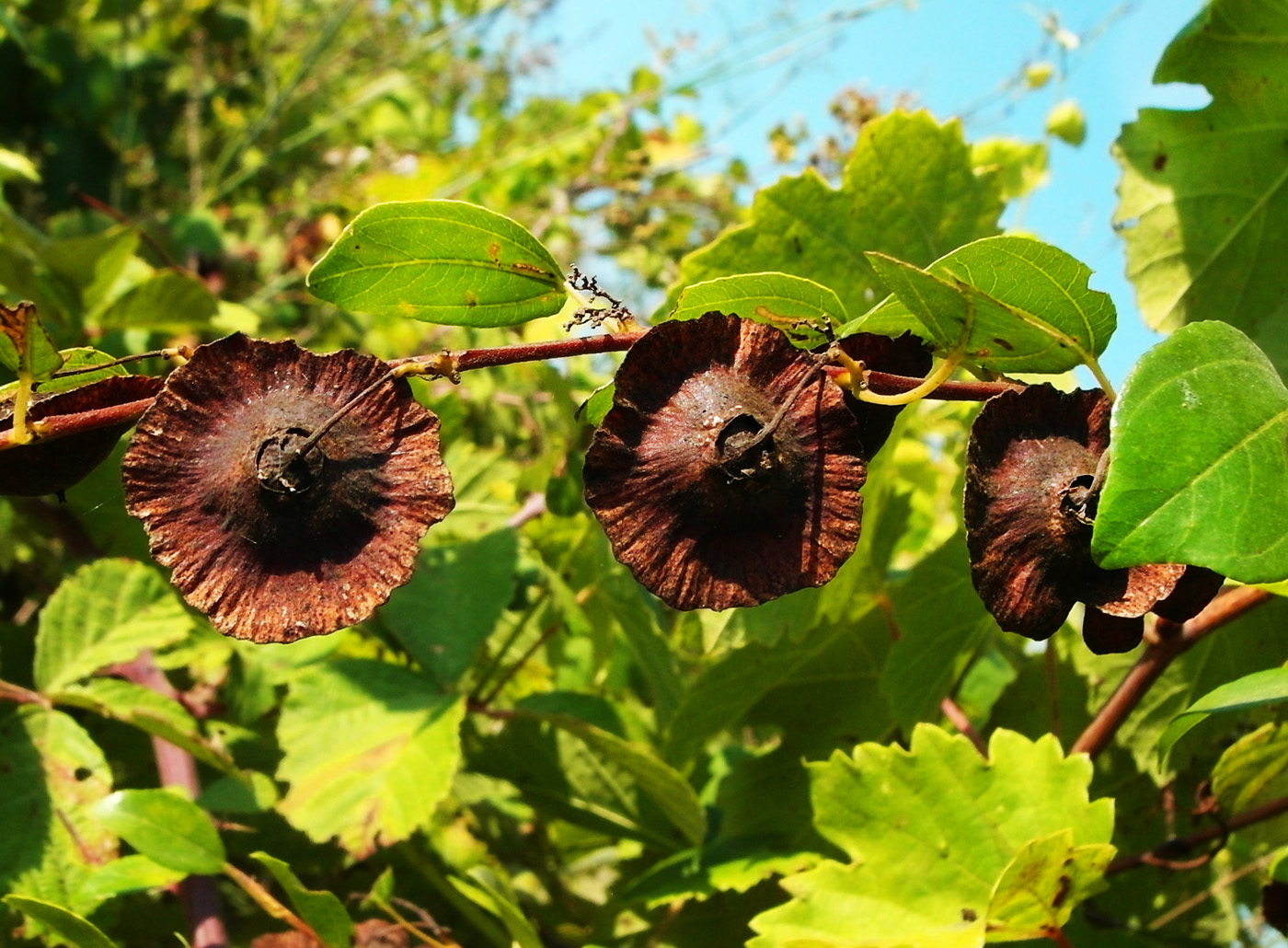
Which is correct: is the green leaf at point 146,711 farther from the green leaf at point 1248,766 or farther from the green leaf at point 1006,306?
the green leaf at point 1248,766

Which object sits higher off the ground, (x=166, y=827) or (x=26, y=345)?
(x=26, y=345)

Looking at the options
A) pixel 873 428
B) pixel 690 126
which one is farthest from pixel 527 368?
pixel 873 428

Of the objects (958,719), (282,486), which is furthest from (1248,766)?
(282,486)

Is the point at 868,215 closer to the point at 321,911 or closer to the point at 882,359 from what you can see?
the point at 882,359

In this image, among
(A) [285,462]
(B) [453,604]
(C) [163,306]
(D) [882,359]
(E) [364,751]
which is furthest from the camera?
(C) [163,306]

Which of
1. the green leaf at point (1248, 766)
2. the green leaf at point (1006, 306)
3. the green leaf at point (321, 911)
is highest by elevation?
the green leaf at point (1006, 306)

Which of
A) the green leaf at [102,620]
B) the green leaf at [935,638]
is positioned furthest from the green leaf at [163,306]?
the green leaf at [935,638]
